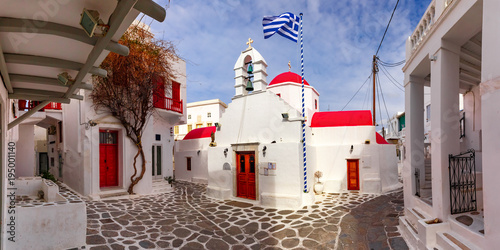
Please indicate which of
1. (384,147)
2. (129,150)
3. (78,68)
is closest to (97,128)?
(129,150)

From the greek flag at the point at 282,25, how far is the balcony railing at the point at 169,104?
6.15m

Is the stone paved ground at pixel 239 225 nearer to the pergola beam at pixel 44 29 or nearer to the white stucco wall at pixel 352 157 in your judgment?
the white stucco wall at pixel 352 157

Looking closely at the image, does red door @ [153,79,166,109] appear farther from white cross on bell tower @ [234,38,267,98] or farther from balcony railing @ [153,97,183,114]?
white cross on bell tower @ [234,38,267,98]

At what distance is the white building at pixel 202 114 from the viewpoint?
30.0m

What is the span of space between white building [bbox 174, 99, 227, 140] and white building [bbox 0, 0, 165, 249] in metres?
22.5

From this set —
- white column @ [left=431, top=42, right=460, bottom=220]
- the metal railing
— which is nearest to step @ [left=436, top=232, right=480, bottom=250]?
white column @ [left=431, top=42, right=460, bottom=220]

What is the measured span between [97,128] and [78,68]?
8661 millimetres

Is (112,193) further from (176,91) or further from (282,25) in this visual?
(282,25)

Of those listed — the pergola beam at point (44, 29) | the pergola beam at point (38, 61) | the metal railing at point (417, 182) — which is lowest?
the metal railing at point (417, 182)

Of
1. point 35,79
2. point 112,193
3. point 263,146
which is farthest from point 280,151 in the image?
point 35,79

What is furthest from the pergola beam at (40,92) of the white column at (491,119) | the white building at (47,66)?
the white column at (491,119)

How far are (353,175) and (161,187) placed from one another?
956 cm

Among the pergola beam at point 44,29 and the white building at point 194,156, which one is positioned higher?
the pergola beam at point 44,29

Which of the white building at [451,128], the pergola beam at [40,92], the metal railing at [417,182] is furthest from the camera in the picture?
the metal railing at [417,182]
